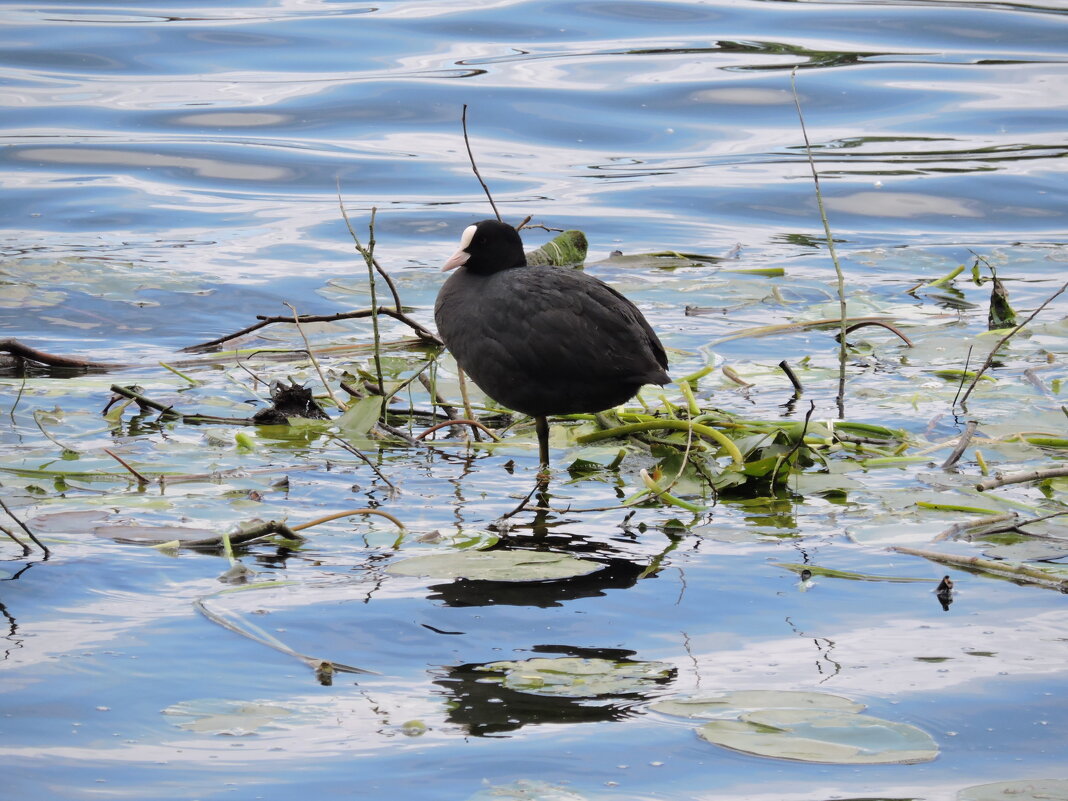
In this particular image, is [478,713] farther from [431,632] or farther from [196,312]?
[196,312]

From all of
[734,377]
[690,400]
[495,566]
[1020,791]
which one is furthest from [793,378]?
[1020,791]

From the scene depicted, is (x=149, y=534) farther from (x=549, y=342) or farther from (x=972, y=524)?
(x=972, y=524)

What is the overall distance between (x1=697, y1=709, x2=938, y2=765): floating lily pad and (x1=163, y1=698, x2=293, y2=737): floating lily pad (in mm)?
956

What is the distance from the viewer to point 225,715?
301 centimetres

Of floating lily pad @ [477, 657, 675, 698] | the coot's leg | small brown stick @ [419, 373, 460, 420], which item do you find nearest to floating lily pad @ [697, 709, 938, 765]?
floating lily pad @ [477, 657, 675, 698]

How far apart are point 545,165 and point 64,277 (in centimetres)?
493

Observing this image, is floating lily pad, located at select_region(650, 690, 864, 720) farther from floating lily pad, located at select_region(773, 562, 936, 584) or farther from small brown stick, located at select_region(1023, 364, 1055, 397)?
small brown stick, located at select_region(1023, 364, 1055, 397)

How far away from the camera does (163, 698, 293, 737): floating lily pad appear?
2.95m

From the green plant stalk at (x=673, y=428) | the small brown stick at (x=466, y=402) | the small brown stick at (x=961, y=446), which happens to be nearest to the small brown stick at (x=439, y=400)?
the small brown stick at (x=466, y=402)

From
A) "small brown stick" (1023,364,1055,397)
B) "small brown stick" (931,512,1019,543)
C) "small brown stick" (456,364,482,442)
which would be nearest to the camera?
"small brown stick" (931,512,1019,543)

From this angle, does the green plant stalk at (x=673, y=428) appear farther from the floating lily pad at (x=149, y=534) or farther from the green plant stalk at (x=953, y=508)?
the floating lily pad at (x=149, y=534)

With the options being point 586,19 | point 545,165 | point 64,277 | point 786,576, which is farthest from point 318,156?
point 786,576

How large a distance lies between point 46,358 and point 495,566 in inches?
121

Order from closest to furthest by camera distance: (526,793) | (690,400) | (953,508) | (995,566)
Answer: (526,793) < (995,566) < (953,508) < (690,400)
